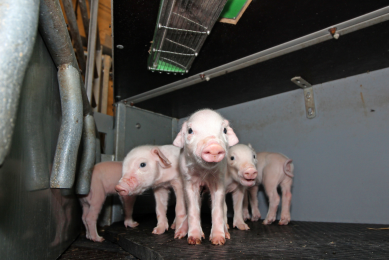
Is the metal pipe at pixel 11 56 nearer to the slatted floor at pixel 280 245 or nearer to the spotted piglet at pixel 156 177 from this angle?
the slatted floor at pixel 280 245

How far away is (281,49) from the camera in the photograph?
2158 mm

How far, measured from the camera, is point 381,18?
1776 millimetres

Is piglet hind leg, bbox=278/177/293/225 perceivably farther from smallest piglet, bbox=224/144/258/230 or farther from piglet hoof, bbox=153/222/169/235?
piglet hoof, bbox=153/222/169/235

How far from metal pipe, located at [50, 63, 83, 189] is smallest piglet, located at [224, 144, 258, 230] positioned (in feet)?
4.77

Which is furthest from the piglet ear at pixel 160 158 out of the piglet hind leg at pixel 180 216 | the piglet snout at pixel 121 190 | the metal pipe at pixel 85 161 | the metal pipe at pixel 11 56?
the metal pipe at pixel 11 56

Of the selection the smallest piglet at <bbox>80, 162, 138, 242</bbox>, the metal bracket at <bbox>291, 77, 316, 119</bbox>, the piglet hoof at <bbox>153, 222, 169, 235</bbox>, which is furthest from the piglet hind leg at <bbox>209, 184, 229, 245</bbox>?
the metal bracket at <bbox>291, 77, 316, 119</bbox>

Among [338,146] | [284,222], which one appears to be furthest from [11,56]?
[338,146]

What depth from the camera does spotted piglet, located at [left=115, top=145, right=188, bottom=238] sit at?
2314 mm

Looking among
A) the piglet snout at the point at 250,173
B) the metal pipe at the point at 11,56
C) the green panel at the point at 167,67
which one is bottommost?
the piglet snout at the point at 250,173

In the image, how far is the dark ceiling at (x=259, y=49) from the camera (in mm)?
1696

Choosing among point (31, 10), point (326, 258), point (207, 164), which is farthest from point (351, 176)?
point (31, 10)

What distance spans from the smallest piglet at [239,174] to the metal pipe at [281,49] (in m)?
0.76

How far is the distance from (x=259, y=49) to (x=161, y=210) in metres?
1.62

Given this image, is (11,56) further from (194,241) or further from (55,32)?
(194,241)
